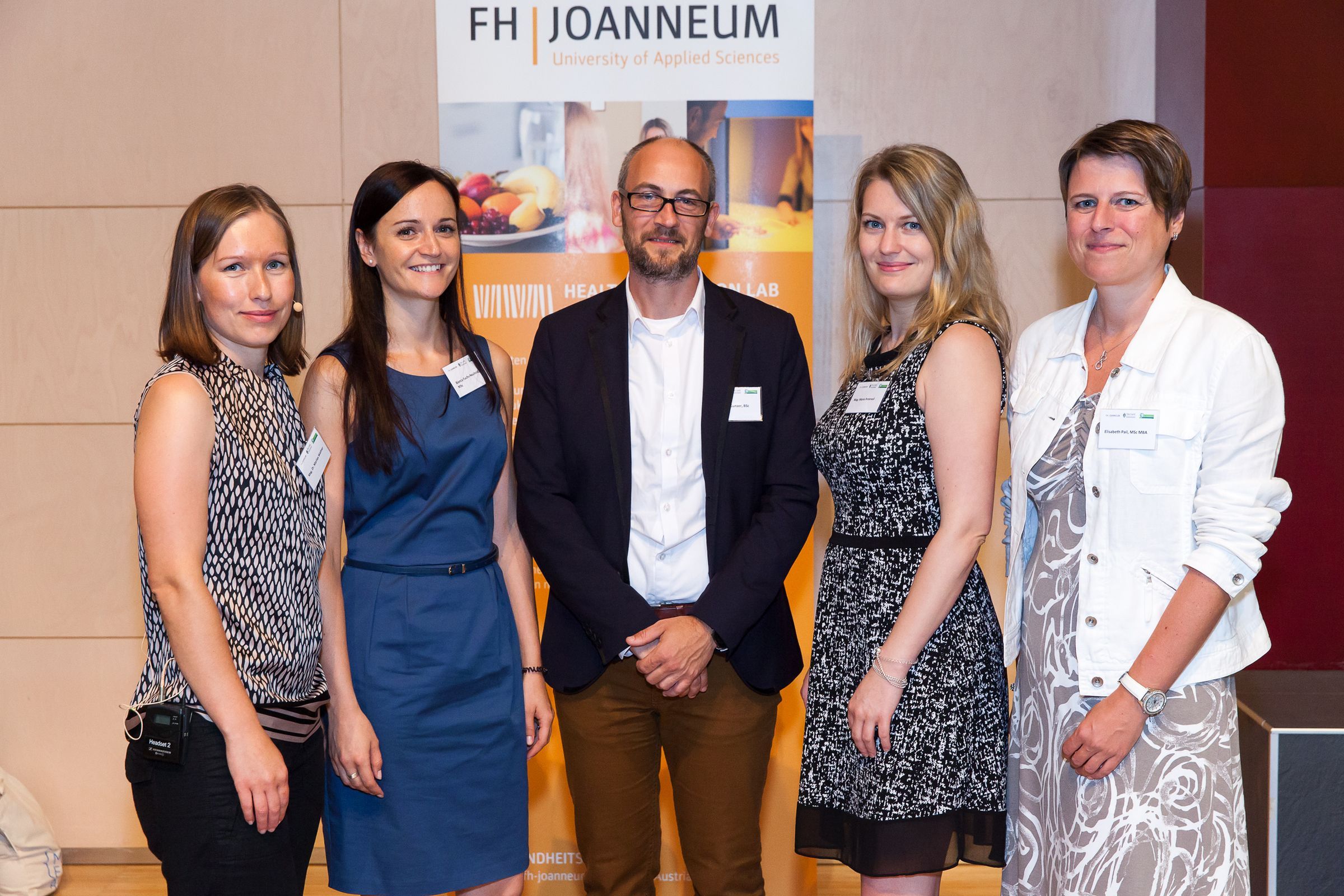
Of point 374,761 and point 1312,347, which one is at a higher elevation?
point 1312,347

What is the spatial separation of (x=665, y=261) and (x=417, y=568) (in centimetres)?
90

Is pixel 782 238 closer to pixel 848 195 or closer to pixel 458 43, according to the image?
pixel 848 195

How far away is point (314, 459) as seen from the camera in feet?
6.77

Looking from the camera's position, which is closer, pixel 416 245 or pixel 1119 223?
pixel 1119 223

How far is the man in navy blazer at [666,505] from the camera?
7.86 feet

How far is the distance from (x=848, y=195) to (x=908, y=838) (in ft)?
8.08

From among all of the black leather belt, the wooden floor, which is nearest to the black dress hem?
the black leather belt

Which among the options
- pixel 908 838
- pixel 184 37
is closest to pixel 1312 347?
pixel 908 838

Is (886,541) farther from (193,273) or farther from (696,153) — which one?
(193,273)

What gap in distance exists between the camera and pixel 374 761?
219cm

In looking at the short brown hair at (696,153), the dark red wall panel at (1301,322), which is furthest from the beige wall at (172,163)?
the short brown hair at (696,153)

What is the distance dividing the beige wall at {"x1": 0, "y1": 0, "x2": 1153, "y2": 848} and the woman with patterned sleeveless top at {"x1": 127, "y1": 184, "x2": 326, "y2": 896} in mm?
2023

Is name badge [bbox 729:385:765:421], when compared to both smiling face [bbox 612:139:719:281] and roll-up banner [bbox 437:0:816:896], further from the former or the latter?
roll-up banner [bbox 437:0:816:896]

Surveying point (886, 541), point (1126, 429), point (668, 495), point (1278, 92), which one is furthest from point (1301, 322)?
point (668, 495)
